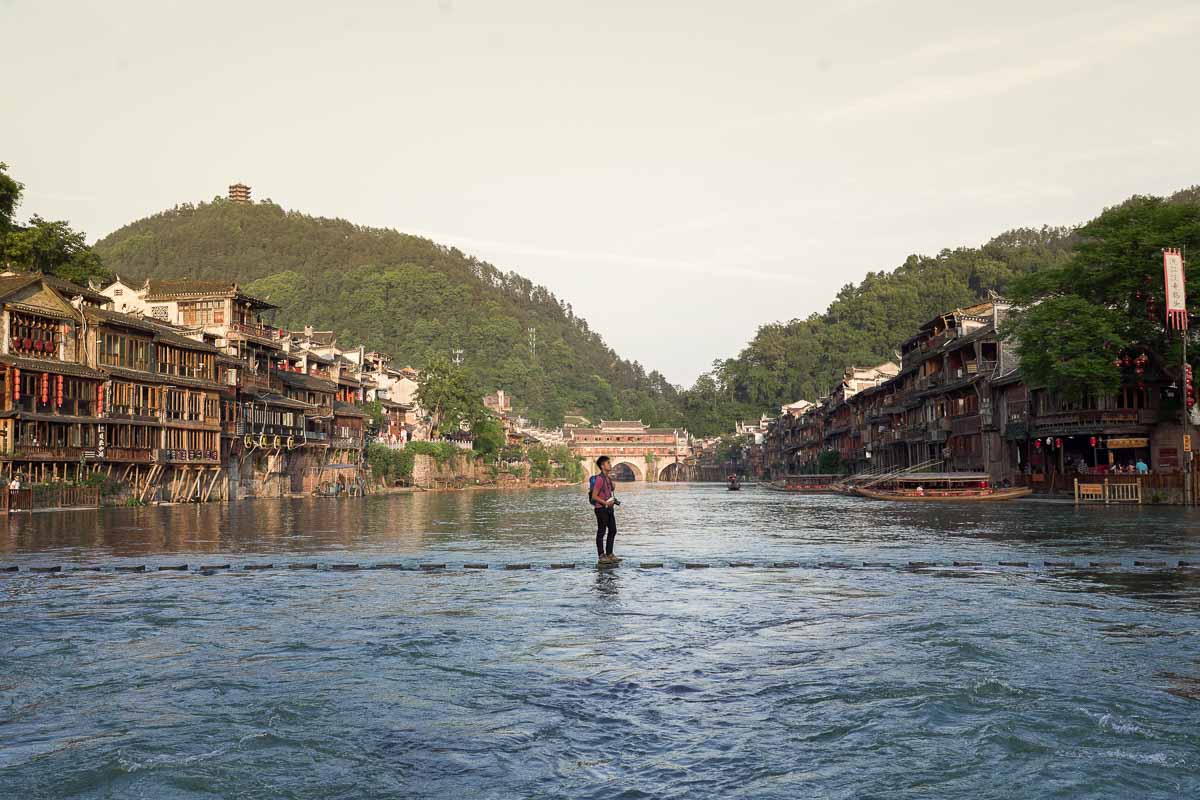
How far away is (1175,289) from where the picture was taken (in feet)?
148

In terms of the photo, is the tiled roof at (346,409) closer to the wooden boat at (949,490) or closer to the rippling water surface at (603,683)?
the wooden boat at (949,490)

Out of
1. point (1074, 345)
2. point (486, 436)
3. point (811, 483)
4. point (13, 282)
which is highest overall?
point (13, 282)

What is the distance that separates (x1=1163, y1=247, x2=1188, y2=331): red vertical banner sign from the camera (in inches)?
1764

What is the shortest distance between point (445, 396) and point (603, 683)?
114617mm

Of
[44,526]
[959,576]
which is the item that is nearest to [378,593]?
[959,576]

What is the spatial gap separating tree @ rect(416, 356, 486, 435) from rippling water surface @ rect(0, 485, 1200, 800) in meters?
102

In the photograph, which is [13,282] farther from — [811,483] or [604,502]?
[811,483]

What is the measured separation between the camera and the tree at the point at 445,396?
12325 cm

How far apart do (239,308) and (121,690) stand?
7146cm

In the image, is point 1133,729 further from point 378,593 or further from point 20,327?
point 20,327

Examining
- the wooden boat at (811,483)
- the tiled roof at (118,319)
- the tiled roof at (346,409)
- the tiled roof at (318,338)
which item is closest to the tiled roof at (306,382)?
the tiled roof at (346,409)

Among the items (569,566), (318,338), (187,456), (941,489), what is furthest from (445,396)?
(569,566)

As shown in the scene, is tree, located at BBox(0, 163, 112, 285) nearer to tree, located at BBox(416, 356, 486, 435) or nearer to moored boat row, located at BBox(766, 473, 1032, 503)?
tree, located at BBox(416, 356, 486, 435)

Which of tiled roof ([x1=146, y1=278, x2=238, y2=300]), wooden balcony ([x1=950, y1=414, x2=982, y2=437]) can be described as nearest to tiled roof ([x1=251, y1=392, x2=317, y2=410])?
tiled roof ([x1=146, y1=278, x2=238, y2=300])
